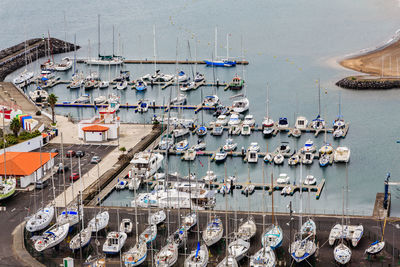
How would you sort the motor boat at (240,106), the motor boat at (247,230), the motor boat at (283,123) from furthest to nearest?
the motor boat at (240,106) < the motor boat at (283,123) < the motor boat at (247,230)

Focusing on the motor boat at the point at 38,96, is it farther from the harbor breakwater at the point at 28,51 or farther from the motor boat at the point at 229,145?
the motor boat at the point at 229,145

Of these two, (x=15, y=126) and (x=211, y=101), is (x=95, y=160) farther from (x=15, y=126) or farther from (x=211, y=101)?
(x=211, y=101)

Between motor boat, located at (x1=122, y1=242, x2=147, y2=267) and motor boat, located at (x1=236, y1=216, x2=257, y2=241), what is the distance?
736 cm

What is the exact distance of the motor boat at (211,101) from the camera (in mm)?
102500

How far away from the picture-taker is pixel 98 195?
2766 inches

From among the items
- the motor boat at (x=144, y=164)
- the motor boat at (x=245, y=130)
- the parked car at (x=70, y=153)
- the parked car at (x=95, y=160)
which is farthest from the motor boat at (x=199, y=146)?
the parked car at (x=70, y=153)

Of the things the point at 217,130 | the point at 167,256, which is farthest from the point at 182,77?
the point at 167,256

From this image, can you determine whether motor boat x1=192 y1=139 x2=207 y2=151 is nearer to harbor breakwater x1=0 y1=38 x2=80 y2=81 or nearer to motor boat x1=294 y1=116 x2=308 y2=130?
motor boat x1=294 y1=116 x2=308 y2=130

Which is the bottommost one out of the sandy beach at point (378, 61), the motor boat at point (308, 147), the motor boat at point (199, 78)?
the motor boat at point (308, 147)

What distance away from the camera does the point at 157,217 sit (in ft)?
201

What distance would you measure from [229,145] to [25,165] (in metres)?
22.9

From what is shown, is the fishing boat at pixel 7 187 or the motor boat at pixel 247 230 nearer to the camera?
the motor boat at pixel 247 230

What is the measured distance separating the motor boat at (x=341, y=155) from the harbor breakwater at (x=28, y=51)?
64270 millimetres

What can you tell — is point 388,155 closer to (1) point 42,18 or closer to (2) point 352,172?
(2) point 352,172
